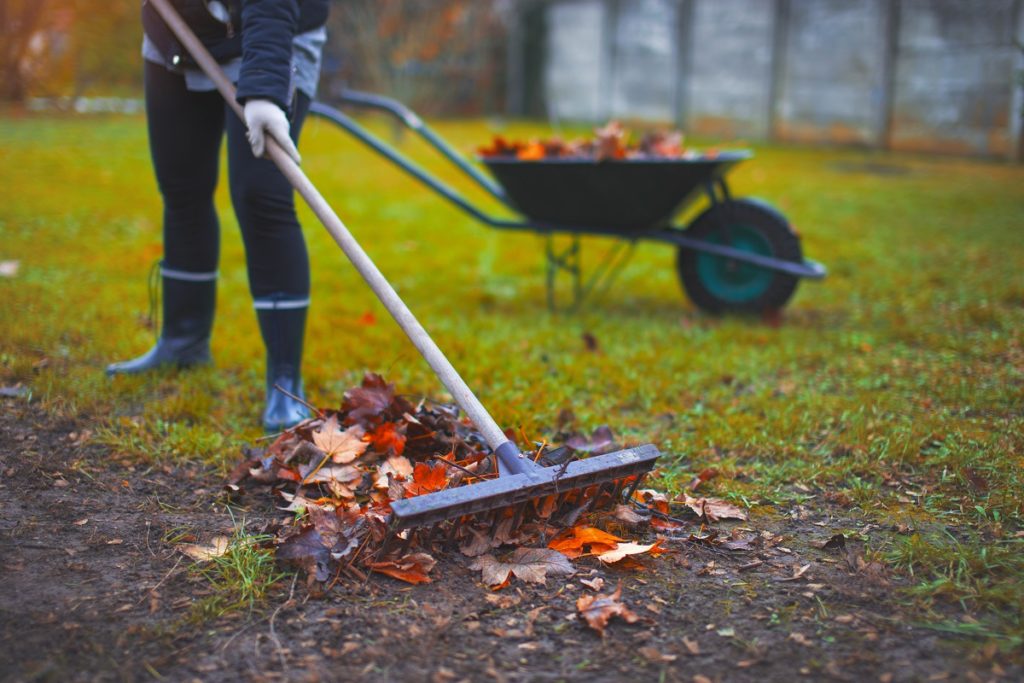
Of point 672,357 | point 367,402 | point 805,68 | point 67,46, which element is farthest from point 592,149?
point 805,68

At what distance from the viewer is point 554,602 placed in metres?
1.82

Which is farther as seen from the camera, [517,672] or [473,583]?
[473,583]

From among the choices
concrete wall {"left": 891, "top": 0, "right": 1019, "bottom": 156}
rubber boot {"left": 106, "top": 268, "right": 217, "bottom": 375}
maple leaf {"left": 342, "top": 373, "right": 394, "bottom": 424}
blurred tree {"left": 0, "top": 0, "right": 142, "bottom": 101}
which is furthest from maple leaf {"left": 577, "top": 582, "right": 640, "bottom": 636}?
concrete wall {"left": 891, "top": 0, "right": 1019, "bottom": 156}

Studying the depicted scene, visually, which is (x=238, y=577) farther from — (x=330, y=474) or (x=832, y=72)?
(x=832, y=72)

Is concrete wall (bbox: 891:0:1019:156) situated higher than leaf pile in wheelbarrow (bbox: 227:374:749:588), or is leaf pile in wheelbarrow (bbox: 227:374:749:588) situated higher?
→ concrete wall (bbox: 891:0:1019:156)

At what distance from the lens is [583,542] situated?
1992 mm

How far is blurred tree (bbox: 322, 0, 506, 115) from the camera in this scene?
12.3m

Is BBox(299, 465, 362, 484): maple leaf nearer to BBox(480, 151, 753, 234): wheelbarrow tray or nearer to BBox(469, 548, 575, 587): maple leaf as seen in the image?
BBox(469, 548, 575, 587): maple leaf

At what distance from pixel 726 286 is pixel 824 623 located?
8.01 feet

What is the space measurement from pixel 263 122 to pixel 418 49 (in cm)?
1075

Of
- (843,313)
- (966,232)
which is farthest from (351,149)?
(843,313)

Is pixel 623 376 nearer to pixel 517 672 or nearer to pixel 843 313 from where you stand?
pixel 843 313

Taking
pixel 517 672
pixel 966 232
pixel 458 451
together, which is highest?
pixel 966 232

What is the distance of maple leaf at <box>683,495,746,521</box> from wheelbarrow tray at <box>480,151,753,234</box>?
1.80 m
